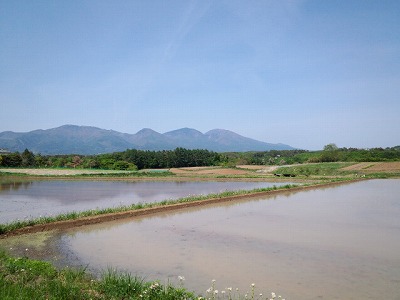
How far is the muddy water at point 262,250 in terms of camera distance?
6.41 m

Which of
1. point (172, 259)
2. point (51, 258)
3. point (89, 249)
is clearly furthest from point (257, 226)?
point (51, 258)

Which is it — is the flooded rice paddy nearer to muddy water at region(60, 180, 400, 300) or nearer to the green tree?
muddy water at region(60, 180, 400, 300)

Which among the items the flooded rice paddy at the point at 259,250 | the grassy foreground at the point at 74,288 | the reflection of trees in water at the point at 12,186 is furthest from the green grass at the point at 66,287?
the reflection of trees in water at the point at 12,186

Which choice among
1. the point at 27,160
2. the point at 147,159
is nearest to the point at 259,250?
the point at 147,159

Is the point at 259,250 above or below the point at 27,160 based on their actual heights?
below

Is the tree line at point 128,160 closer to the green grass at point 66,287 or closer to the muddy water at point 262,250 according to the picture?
the muddy water at point 262,250

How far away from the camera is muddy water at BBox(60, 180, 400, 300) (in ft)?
21.0

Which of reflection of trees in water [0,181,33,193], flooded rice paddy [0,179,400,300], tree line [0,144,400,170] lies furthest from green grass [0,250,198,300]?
tree line [0,144,400,170]

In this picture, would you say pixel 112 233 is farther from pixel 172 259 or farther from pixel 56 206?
pixel 56 206

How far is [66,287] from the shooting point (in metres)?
5.23

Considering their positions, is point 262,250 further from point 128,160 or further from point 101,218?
point 128,160

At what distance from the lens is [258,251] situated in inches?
347

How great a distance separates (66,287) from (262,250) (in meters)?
5.22

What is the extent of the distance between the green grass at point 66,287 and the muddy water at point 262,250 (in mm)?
1154
